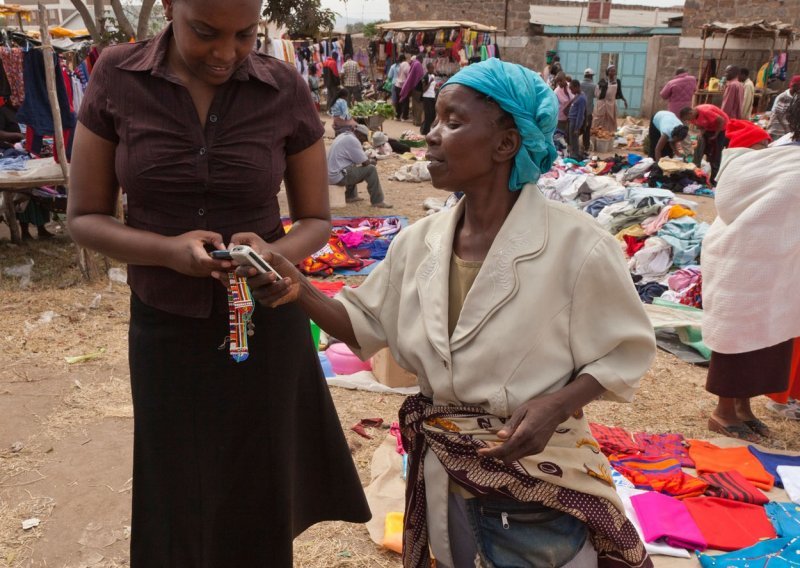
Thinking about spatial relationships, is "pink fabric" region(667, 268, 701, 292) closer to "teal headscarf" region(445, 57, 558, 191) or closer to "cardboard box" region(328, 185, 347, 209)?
"cardboard box" region(328, 185, 347, 209)

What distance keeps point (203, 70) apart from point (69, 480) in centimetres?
248

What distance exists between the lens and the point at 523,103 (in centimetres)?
152

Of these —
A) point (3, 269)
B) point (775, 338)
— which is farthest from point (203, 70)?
point (3, 269)

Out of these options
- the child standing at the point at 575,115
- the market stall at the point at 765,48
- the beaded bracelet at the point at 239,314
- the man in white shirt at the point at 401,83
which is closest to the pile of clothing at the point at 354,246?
the beaded bracelet at the point at 239,314

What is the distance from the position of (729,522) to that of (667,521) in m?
0.29

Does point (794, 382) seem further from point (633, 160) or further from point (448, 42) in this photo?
point (448, 42)

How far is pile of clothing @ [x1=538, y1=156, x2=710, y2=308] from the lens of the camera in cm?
623

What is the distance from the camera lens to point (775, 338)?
3.63 m

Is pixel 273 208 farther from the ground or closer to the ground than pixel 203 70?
closer to the ground

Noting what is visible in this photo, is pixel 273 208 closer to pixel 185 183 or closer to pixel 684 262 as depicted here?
pixel 185 183

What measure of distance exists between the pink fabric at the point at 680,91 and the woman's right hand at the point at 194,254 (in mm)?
13441

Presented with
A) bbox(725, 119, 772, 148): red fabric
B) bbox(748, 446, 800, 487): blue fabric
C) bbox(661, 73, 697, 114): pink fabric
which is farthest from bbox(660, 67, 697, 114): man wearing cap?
bbox(748, 446, 800, 487): blue fabric

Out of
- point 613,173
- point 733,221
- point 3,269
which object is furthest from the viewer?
point 613,173

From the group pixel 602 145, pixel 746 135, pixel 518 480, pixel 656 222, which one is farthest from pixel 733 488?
pixel 602 145
